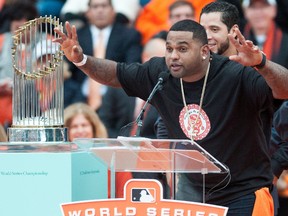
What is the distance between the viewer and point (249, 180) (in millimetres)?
5133

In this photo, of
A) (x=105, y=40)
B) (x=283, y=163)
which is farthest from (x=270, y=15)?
(x=283, y=163)

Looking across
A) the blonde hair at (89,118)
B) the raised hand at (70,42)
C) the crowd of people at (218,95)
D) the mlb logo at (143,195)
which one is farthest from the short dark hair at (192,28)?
the blonde hair at (89,118)

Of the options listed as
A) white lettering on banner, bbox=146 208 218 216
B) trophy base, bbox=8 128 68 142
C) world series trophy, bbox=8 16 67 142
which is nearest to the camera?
white lettering on banner, bbox=146 208 218 216

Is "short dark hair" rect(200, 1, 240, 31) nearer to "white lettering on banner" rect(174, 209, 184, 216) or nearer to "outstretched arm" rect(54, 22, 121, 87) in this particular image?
"outstretched arm" rect(54, 22, 121, 87)

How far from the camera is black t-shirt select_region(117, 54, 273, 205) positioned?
5055 millimetres

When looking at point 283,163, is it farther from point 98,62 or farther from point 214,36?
point 98,62

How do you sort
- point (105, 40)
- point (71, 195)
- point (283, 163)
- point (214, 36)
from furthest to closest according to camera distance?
point (105, 40) < point (283, 163) < point (214, 36) < point (71, 195)

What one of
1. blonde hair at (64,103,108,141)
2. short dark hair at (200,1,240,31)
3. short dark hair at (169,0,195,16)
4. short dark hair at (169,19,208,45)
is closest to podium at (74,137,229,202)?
short dark hair at (169,19,208,45)

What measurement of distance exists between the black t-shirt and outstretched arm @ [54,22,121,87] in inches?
18.2

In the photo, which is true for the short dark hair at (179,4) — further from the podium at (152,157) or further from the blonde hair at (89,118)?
the podium at (152,157)

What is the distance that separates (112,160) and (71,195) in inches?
10.2

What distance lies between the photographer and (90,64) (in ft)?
17.8

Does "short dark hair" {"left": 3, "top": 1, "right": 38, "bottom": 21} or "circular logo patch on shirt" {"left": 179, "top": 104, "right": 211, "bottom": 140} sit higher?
"short dark hair" {"left": 3, "top": 1, "right": 38, "bottom": 21}

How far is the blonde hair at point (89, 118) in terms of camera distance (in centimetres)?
797
